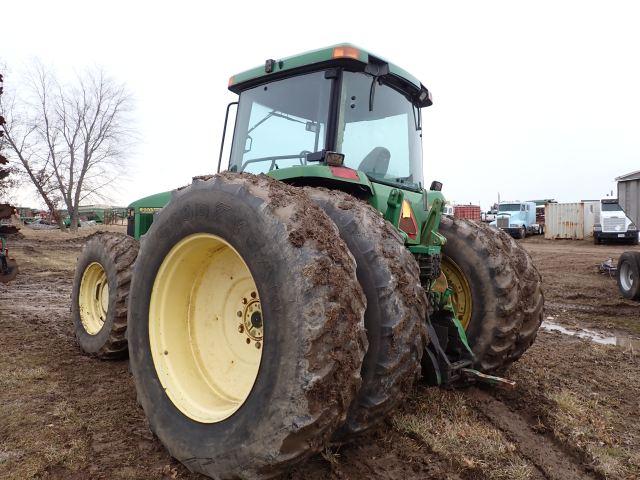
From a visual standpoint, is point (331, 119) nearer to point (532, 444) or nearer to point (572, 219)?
point (532, 444)

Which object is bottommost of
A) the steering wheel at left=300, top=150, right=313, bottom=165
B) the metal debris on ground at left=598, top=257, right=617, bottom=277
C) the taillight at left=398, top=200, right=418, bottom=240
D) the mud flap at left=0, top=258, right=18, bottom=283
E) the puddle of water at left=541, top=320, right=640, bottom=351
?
the puddle of water at left=541, top=320, right=640, bottom=351

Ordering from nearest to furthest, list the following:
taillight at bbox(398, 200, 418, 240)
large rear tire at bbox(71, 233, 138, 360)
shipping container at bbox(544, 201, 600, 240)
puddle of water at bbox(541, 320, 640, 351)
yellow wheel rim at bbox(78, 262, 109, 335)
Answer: taillight at bbox(398, 200, 418, 240) < large rear tire at bbox(71, 233, 138, 360) < yellow wheel rim at bbox(78, 262, 109, 335) < puddle of water at bbox(541, 320, 640, 351) < shipping container at bbox(544, 201, 600, 240)

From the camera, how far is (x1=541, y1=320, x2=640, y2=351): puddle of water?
6.22 metres

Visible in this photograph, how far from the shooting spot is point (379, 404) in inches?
90.1

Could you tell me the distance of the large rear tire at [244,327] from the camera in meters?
1.95

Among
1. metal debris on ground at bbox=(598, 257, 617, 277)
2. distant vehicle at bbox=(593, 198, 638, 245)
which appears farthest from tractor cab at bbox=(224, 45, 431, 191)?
distant vehicle at bbox=(593, 198, 638, 245)

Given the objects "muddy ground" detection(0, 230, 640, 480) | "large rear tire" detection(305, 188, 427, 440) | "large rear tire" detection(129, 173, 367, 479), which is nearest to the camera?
"large rear tire" detection(129, 173, 367, 479)

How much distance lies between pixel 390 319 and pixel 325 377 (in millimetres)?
512

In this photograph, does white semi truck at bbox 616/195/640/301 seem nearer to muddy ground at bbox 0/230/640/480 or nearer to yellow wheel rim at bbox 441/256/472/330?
muddy ground at bbox 0/230/640/480

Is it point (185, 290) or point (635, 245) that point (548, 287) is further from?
point (635, 245)

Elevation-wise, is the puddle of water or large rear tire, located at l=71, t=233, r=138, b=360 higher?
large rear tire, located at l=71, t=233, r=138, b=360

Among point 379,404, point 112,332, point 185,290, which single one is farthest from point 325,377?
point 112,332

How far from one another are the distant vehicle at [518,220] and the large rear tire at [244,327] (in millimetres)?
30274

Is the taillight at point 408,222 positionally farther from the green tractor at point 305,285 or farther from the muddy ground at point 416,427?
the muddy ground at point 416,427
